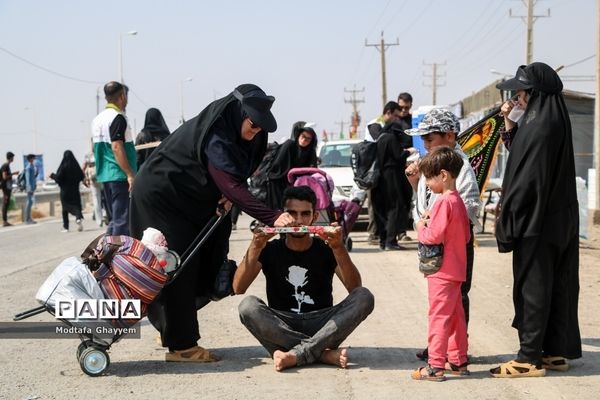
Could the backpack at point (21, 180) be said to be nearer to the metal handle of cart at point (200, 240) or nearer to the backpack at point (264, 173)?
the backpack at point (264, 173)

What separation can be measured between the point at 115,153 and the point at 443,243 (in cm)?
427

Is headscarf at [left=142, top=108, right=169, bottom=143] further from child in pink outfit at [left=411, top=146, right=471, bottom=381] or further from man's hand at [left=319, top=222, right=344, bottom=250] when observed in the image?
child in pink outfit at [left=411, top=146, right=471, bottom=381]

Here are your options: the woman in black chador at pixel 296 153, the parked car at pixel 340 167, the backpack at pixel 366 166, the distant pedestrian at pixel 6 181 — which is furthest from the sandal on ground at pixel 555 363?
the distant pedestrian at pixel 6 181

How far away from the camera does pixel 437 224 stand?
18.7 ft

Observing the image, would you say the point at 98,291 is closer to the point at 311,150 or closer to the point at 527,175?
the point at 527,175

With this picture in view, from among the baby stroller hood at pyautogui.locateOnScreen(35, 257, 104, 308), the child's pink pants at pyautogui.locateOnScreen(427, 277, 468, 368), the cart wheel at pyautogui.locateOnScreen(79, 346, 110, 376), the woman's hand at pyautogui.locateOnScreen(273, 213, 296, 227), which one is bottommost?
the cart wheel at pyautogui.locateOnScreen(79, 346, 110, 376)

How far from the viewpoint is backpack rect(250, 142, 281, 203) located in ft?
43.9

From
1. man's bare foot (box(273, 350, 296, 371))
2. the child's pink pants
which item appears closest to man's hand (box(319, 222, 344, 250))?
the child's pink pants

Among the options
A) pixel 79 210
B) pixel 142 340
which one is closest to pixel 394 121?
pixel 142 340

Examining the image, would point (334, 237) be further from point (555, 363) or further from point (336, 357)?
point (555, 363)

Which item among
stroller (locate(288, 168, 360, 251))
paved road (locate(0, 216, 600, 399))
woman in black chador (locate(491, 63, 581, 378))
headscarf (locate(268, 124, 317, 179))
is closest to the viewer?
paved road (locate(0, 216, 600, 399))

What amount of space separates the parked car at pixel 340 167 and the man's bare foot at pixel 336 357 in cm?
1099

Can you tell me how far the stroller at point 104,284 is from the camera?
578 centimetres

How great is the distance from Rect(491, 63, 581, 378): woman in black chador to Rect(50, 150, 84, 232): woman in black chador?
56.1 feet
